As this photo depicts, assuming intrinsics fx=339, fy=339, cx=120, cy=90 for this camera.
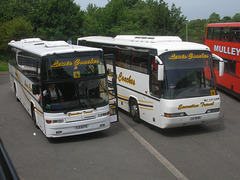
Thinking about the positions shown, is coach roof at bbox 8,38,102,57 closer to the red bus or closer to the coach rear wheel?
the coach rear wheel

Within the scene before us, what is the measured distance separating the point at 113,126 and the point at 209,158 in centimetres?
475

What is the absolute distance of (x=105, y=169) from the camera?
8375 mm

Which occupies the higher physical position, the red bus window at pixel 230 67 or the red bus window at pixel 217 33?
the red bus window at pixel 217 33

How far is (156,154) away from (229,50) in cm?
1098

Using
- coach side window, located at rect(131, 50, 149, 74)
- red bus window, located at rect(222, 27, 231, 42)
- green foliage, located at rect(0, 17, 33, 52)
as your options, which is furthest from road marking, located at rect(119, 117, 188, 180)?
green foliage, located at rect(0, 17, 33, 52)

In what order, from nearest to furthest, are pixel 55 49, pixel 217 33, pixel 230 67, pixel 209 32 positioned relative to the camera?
1. pixel 55 49
2. pixel 230 67
3. pixel 217 33
4. pixel 209 32

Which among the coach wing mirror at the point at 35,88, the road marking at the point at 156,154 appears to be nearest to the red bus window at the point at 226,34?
the road marking at the point at 156,154

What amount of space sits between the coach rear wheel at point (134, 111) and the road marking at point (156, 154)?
0.47 m

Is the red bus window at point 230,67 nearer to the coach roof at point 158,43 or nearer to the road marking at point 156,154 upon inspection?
the coach roof at point 158,43

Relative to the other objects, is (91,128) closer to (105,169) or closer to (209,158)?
(105,169)

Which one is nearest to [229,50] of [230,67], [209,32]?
[230,67]

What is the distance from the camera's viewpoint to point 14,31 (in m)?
37.8

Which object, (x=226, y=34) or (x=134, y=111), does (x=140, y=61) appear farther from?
(x=226, y=34)

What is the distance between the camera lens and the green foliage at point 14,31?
3809cm
